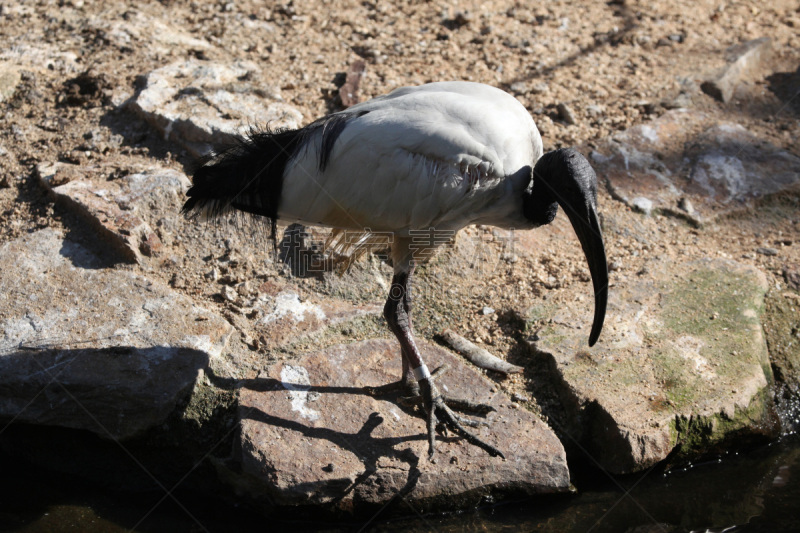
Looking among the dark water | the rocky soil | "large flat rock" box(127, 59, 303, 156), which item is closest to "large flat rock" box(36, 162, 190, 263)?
the rocky soil

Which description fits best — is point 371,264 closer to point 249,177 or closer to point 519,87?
point 249,177

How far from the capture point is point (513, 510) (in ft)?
11.8

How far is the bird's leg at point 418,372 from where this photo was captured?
3.71 meters

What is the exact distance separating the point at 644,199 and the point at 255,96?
2.77 metres

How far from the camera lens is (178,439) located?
3.77 meters

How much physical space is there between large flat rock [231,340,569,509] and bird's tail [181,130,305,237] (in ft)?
2.77

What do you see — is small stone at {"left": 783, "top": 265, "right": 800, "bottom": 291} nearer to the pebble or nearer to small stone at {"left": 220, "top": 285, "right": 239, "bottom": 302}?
the pebble

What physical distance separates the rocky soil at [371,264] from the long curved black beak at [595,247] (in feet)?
1.49

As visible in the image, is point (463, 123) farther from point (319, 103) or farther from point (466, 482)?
point (319, 103)

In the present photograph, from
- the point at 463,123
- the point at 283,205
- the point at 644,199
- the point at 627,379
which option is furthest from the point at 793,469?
the point at 283,205

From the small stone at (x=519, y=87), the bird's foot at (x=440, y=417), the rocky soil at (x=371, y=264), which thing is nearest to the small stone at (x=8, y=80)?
the rocky soil at (x=371, y=264)

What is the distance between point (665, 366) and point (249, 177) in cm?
234

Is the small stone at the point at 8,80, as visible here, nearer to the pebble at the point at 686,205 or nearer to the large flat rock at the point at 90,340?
the large flat rock at the point at 90,340

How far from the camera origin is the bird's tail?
3893mm
